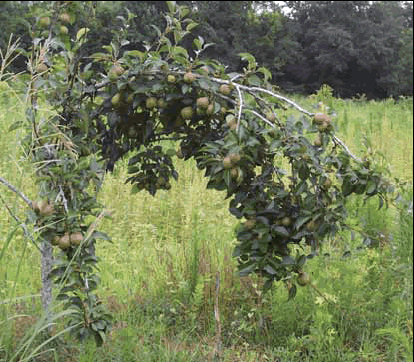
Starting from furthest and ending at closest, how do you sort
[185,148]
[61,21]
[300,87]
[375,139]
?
[300,87]
[375,139]
[185,148]
[61,21]

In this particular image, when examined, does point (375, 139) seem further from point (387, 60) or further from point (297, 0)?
point (297, 0)

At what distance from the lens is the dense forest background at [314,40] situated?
18.1 metres

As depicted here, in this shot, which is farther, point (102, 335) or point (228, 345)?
point (228, 345)

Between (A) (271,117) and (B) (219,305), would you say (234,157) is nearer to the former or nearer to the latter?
(A) (271,117)

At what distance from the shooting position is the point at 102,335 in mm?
2020

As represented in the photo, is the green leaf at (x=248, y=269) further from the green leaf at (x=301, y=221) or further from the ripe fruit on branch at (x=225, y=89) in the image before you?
the ripe fruit on branch at (x=225, y=89)

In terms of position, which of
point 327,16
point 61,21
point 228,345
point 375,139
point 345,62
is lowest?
point 228,345

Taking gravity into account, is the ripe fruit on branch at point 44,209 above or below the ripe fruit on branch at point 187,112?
below

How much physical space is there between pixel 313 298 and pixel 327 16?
70.9 ft

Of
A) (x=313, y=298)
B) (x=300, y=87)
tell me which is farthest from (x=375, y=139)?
(x=300, y=87)

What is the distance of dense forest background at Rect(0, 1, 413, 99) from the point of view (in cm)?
1806

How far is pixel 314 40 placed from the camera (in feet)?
A: 71.5

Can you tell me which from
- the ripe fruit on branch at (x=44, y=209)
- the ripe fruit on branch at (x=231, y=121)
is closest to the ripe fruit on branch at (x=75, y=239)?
the ripe fruit on branch at (x=44, y=209)

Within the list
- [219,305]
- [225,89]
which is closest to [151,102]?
[225,89]
